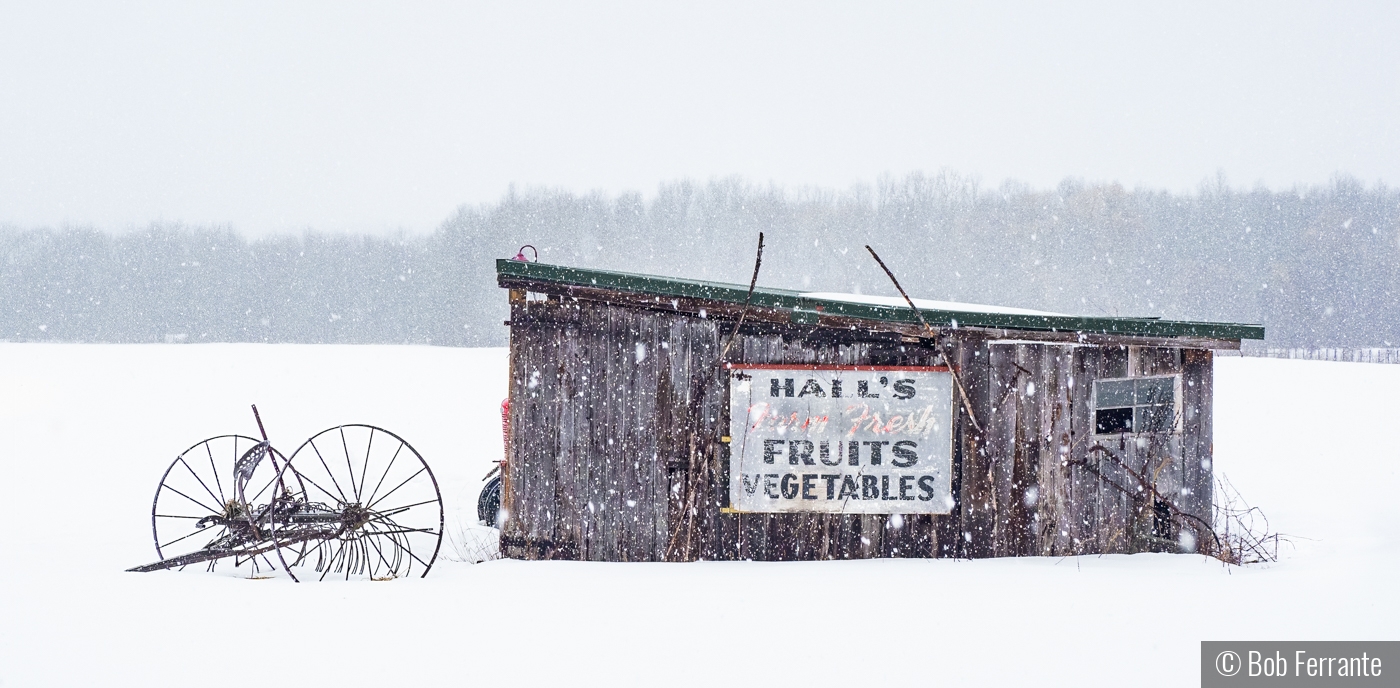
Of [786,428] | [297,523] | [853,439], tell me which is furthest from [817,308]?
[297,523]

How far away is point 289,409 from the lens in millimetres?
23359

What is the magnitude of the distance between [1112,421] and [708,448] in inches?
175

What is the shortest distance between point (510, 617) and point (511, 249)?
174ft

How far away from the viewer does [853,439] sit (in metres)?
7.98

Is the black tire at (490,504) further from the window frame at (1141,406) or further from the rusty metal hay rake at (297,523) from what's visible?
the window frame at (1141,406)

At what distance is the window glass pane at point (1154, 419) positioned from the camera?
817 centimetres

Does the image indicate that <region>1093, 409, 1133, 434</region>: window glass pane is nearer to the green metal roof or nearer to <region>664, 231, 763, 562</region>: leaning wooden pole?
the green metal roof

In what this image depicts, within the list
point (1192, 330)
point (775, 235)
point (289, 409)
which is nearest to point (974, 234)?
point (775, 235)

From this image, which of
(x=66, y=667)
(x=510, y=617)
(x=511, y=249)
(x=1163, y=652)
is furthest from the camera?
(x=511, y=249)

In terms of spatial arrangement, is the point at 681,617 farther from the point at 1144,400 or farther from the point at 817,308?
the point at 1144,400

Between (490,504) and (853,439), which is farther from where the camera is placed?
(490,504)

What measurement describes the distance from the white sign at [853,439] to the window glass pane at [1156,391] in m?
2.01

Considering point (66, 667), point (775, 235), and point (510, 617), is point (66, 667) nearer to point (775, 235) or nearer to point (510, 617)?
point (510, 617)

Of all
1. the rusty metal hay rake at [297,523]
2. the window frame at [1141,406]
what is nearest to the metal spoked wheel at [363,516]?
the rusty metal hay rake at [297,523]
